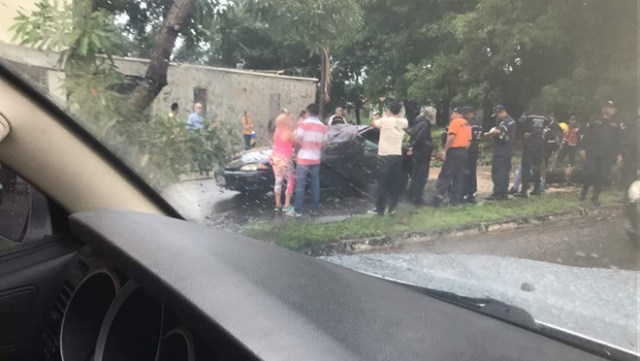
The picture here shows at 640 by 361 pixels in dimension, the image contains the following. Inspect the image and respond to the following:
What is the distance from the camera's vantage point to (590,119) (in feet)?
6.73

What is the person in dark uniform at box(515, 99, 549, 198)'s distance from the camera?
2.14 meters

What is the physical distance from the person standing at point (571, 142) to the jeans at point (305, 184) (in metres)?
1.06

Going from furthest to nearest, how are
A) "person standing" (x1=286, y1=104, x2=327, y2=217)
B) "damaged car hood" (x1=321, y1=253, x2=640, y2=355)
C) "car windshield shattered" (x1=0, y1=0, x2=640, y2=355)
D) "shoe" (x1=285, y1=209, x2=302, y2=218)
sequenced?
"shoe" (x1=285, y1=209, x2=302, y2=218), "person standing" (x1=286, y1=104, x2=327, y2=217), "car windshield shattered" (x1=0, y1=0, x2=640, y2=355), "damaged car hood" (x1=321, y1=253, x2=640, y2=355)

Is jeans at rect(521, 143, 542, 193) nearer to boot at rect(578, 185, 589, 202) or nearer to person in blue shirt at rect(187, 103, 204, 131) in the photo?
boot at rect(578, 185, 589, 202)

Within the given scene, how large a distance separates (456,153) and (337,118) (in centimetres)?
54

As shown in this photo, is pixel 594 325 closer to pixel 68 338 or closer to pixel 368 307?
pixel 368 307

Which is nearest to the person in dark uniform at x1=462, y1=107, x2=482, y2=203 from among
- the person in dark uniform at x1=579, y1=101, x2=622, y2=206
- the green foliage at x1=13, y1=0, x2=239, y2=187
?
the person in dark uniform at x1=579, y1=101, x2=622, y2=206

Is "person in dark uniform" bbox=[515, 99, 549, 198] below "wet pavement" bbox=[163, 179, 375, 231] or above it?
above

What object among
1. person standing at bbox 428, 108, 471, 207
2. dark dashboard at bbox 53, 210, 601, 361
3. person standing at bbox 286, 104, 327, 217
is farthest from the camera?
person standing at bbox 286, 104, 327, 217

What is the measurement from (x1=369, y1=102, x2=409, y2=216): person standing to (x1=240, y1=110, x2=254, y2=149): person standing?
566 mm

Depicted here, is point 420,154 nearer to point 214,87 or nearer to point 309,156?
point 309,156

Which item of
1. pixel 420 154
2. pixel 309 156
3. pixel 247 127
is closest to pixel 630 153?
pixel 420 154

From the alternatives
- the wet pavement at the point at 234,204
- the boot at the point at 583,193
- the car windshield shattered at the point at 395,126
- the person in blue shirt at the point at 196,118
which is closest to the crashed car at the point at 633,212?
the car windshield shattered at the point at 395,126

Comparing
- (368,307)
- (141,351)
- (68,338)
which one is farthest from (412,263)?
(68,338)
